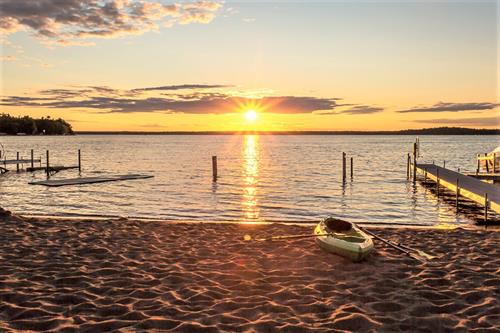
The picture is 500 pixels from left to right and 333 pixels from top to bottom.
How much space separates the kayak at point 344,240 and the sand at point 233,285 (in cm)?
25

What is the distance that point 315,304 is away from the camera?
7.52m

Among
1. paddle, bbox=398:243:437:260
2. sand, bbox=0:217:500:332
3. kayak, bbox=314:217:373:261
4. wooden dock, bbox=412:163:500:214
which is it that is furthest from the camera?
wooden dock, bbox=412:163:500:214

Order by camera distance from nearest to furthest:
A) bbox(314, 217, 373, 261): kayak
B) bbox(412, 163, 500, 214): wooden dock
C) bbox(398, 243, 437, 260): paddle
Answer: bbox(314, 217, 373, 261): kayak < bbox(398, 243, 437, 260): paddle < bbox(412, 163, 500, 214): wooden dock

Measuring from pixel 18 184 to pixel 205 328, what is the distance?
34097 millimetres

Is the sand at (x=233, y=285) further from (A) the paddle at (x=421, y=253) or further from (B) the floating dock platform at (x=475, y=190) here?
(B) the floating dock platform at (x=475, y=190)

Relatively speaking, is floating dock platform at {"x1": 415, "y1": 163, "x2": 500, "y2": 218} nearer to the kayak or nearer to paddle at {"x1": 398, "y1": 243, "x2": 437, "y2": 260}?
paddle at {"x1": 398, "y1": 243, "x2": 437, "y2": 260}

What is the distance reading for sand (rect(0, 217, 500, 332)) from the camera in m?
6.75

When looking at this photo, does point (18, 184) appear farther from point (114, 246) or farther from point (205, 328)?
point (205, 328)

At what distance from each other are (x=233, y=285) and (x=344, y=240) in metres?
3.72

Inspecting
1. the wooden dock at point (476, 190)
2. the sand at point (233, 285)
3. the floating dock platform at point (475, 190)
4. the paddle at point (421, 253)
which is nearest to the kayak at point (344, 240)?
the sand at point (233, 285)

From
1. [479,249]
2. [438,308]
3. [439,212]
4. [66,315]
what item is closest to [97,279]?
[66,315]

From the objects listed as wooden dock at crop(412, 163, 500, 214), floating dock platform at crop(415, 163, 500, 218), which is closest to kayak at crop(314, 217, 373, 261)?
wooden dock at crop(412, 163, 500, 214)

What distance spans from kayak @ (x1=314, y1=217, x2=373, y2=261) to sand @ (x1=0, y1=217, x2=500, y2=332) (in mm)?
252

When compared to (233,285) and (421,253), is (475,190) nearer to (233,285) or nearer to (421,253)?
(421,253)
